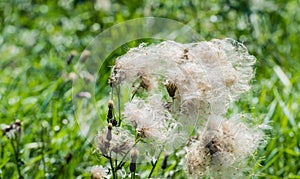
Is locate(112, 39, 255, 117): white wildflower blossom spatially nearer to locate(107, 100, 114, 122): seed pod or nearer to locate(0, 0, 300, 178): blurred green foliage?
locate(107, 100, 114, 122): seed pod

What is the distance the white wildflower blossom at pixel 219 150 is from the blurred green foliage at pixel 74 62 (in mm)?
303

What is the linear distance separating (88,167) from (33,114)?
611 millimetres

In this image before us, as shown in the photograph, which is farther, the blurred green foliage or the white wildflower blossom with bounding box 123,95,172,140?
the blurred green foliage

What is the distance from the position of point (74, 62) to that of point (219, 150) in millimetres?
2426

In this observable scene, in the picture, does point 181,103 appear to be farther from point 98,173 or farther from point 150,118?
point 98,173

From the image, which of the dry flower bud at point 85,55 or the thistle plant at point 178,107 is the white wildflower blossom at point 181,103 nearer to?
the thistle plant at point 178,107

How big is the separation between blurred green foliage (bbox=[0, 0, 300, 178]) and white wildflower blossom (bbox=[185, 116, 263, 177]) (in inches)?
11.9

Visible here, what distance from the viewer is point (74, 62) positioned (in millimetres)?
4551

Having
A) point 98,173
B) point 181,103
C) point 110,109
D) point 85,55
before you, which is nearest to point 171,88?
point 181,103

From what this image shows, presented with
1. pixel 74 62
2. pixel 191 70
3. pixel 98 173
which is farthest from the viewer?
pixel 74 62

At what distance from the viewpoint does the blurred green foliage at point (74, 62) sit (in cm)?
343

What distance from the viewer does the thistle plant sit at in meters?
2.20

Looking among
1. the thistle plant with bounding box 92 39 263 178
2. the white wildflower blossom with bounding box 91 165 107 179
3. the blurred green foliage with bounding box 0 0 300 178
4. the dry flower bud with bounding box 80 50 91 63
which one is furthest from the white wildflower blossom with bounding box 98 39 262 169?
the dry flower bud with bounding box 80 50 91 63

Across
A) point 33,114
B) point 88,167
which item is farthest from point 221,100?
point 33,114
